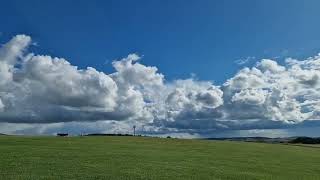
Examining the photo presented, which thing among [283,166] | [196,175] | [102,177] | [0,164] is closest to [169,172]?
[196,175]

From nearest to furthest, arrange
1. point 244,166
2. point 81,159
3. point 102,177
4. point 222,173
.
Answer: point 102,177, point 222,173, point 81,159, point 244,166

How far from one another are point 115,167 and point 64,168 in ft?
15.5

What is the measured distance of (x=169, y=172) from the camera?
43.6 m

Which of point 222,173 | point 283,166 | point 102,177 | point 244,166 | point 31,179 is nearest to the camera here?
point 31,179

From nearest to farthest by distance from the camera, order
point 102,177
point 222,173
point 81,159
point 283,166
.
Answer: point 102,177 < point 222,173 < point 81,159 < point 283,166

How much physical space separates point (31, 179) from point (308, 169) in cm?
3248

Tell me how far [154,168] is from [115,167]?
3425 mm

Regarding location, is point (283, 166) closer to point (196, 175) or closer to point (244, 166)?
point (244, 166)

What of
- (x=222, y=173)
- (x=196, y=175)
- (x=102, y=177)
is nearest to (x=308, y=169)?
(x=222, y=173)

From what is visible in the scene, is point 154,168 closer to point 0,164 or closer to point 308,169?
point 0,164

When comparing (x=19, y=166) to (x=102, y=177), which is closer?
(x=102, y=177)

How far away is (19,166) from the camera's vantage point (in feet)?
139

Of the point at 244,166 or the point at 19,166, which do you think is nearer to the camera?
the point at 19,166

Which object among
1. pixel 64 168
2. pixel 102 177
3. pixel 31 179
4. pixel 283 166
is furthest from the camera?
pixel 283 166
